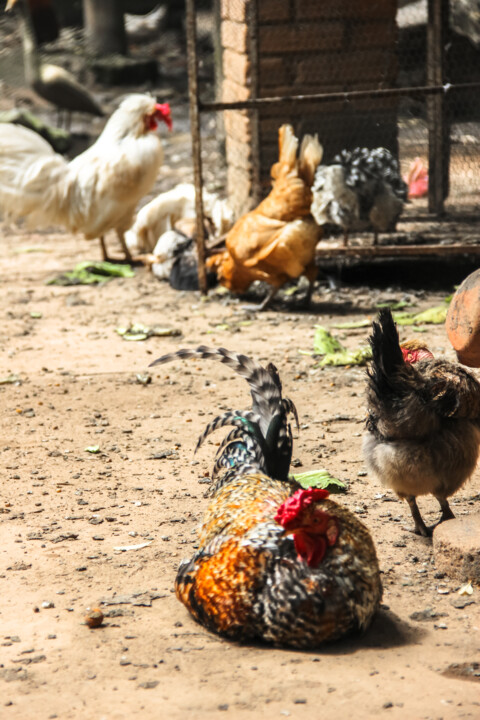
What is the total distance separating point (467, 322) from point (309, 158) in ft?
11.2

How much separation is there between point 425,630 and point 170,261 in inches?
258

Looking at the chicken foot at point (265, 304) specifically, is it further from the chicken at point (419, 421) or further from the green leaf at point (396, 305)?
the chicken at point (419, 421)

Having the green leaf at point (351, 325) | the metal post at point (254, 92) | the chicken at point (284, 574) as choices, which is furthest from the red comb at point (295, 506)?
the metal post at point (254, 92)

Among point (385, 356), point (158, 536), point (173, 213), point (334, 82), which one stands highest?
point (334, 82)

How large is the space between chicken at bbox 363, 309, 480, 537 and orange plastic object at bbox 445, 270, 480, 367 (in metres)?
0.50

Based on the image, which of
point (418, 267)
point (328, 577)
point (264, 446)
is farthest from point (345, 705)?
point (418, 267)

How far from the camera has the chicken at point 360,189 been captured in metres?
8.25

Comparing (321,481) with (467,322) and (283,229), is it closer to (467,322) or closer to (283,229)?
(467,322)

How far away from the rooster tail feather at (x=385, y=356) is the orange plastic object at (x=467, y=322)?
0.79 metres

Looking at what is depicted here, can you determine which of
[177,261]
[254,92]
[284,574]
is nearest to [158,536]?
[284,574]

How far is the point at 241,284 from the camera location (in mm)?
8180

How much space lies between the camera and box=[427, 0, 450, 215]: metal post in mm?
8656

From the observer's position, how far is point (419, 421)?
12.3ft

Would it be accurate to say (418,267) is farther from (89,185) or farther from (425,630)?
(425,630)
